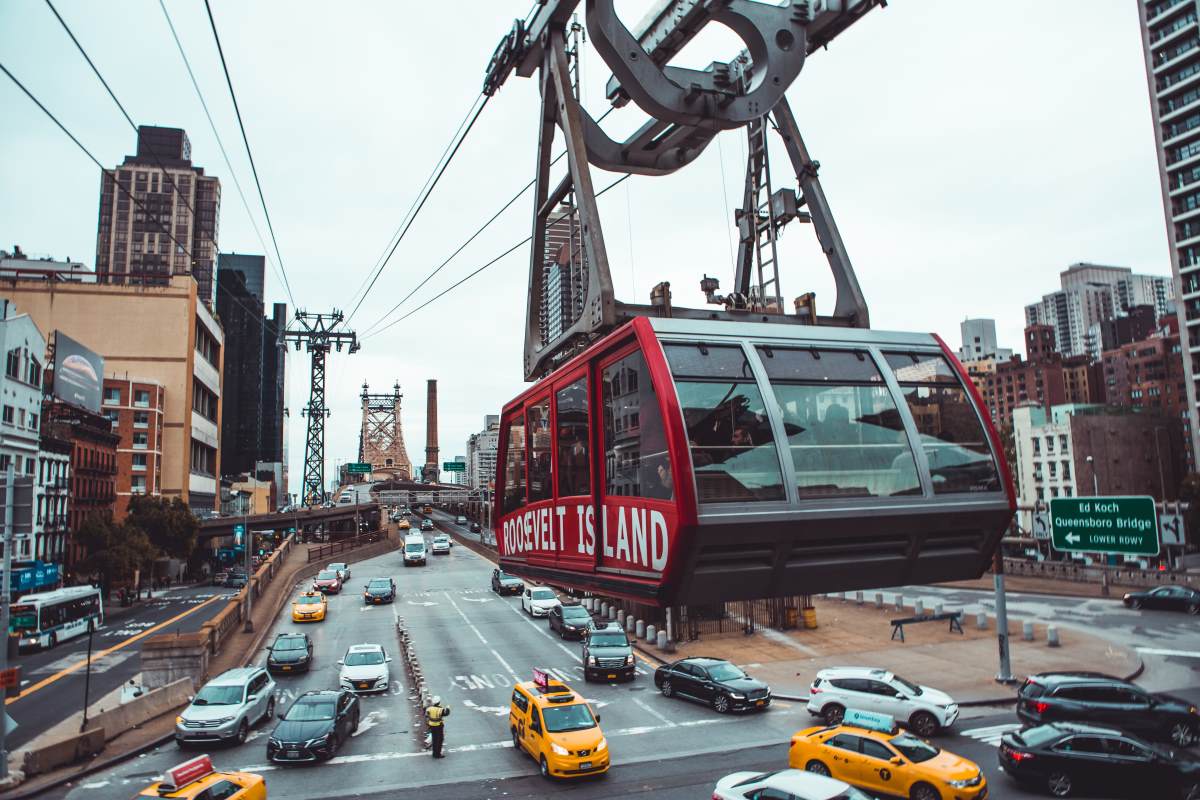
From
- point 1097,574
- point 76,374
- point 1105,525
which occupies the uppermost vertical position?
point 76,374

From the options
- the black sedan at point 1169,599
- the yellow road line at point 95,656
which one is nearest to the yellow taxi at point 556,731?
the yellow road line at point 95,656

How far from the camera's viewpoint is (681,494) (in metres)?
5.52

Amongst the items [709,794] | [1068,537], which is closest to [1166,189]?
[1068,537]

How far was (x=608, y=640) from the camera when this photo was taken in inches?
1053

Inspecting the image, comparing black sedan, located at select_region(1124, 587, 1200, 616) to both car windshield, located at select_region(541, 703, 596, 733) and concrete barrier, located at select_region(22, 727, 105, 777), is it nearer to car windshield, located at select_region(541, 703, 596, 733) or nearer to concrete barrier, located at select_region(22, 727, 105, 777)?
car windshield, located at select_region(541, 703, 596, 733)

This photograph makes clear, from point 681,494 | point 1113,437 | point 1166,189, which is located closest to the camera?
point 681,494

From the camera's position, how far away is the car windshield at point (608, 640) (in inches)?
1039

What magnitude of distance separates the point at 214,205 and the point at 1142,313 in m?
223

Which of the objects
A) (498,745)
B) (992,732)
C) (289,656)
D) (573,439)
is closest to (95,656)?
(289,656)

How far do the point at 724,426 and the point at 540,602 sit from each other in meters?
34.2

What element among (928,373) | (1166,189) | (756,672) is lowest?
(756,672)

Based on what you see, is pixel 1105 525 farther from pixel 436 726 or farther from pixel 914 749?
pixel 436 726

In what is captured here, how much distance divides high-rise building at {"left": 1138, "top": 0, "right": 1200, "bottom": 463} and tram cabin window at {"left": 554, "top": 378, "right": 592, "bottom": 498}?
8394 centimetres

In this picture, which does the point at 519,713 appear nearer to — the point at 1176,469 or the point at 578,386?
the point at 578,386
